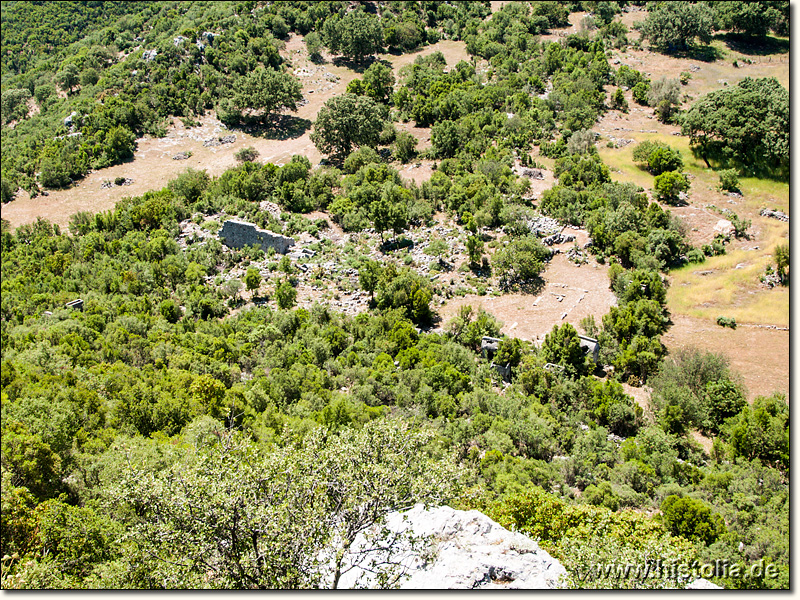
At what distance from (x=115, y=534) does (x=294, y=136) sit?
56.6 meters

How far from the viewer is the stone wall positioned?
44.6 m

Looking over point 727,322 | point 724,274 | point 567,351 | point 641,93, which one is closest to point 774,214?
point 724,274

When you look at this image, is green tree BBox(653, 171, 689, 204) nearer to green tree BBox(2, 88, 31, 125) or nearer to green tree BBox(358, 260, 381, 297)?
green tree BBox(358, 260, 381, 297)

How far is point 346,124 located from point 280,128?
13.4m

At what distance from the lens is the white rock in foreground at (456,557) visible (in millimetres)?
13031

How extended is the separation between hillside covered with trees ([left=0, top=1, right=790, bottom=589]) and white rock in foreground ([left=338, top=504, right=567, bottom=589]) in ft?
1.85

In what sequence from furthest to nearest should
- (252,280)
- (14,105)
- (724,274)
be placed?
(14,105) → (724,274) → (252,280)

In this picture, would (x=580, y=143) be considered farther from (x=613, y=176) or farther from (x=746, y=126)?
(x=746, y=126)

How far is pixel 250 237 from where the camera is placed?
45375 millimetres

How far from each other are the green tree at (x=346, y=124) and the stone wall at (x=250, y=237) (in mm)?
17368

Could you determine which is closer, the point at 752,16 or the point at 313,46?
the point at 752,16

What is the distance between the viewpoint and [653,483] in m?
23.5

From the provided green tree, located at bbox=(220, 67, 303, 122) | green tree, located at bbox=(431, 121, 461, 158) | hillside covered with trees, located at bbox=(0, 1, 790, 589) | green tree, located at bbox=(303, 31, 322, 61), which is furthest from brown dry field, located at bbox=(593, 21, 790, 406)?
green tree, located at bbox=(303, 31, 322, 61)

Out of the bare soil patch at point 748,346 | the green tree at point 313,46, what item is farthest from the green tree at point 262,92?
the bare soil patch at point 748,346
